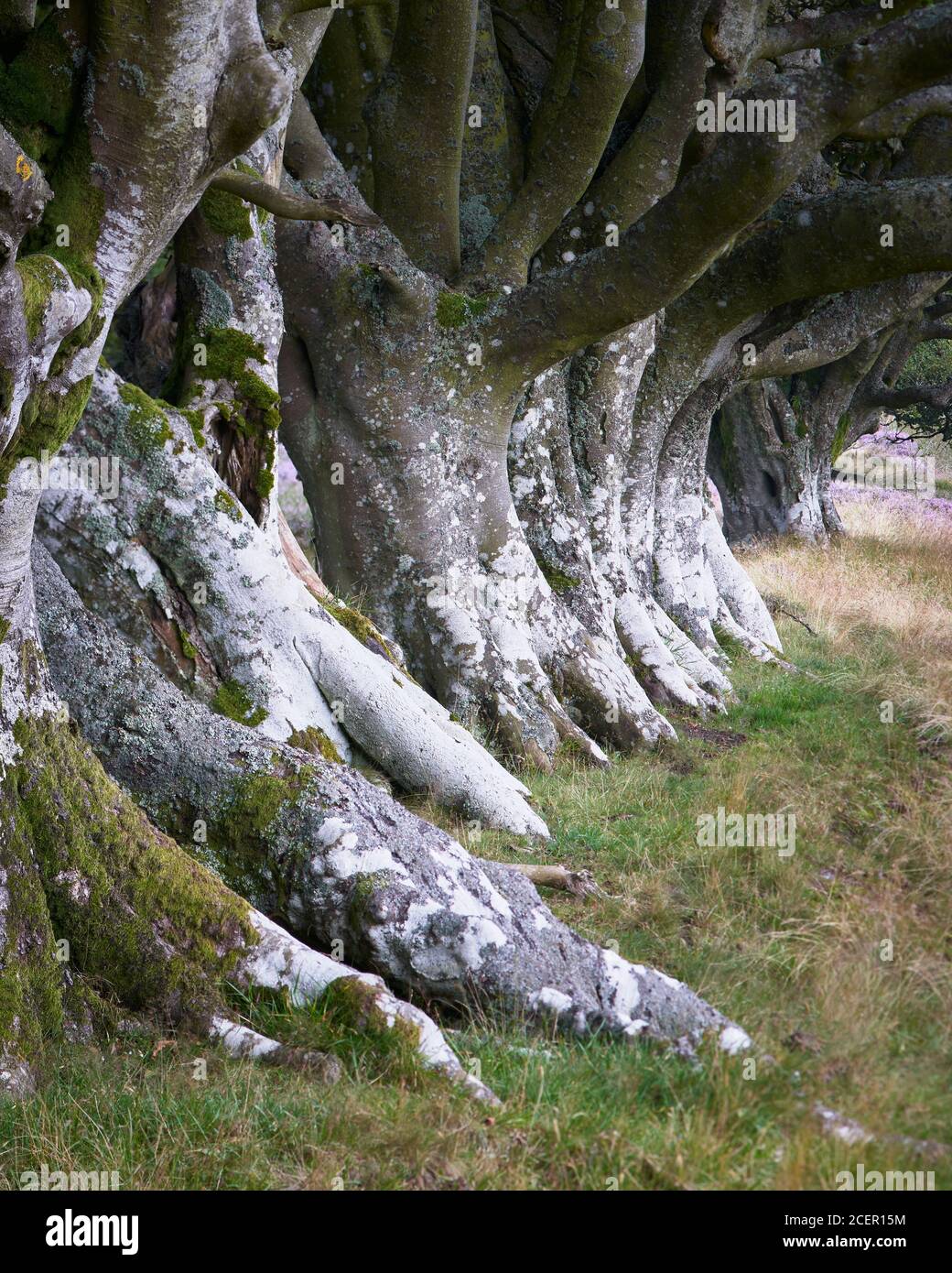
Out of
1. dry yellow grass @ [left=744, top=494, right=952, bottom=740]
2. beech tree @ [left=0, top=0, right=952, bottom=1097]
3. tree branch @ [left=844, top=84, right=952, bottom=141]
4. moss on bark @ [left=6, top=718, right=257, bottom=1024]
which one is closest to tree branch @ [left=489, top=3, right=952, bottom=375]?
beech tree @ [left=0, top=0, right=952, bottom=1097]

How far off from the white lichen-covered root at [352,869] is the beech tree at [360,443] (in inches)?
0.6

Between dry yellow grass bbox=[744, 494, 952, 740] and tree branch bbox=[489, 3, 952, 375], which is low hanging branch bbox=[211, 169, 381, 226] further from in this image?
dry yellow grass bbox=[744, 494, 952, 740]

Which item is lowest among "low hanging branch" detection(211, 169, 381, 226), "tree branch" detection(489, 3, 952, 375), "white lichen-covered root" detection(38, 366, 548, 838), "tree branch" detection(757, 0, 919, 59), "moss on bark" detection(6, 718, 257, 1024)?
"moss on bark" detection(6, 718, 257, 1024)

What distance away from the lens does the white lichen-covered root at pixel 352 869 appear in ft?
12.5

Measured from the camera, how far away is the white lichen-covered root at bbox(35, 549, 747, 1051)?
3.81 meters

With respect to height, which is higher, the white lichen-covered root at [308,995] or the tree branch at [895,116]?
the tree branch at [895,116]

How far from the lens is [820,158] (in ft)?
40.3

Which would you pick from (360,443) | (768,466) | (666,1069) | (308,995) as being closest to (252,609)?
A: (360,443)

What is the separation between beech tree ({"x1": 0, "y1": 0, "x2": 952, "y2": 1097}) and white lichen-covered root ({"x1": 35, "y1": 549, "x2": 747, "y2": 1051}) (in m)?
0.01

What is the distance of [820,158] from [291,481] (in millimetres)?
11348

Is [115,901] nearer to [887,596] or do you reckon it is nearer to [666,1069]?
[666,1069]

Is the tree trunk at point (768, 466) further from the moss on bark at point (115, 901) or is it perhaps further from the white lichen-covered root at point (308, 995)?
the moss on bark at point (115, 901)

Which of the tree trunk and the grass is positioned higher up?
the tree trunk

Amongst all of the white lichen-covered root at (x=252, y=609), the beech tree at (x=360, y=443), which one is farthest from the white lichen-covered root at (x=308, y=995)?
the white lichen-covered root at (x=252, y=609)
